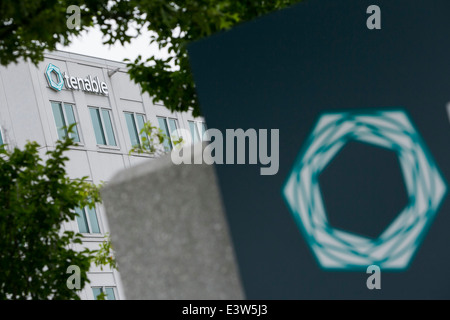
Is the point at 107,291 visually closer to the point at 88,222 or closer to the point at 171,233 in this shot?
the point at 88,222

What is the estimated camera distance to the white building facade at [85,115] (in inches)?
1351

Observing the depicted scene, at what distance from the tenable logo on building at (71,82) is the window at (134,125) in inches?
77.5

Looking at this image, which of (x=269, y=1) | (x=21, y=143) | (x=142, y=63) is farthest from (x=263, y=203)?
(x=21, y=143)

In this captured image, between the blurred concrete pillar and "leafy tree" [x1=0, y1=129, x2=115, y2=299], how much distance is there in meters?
5.19

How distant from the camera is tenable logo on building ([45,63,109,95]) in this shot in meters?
35.4

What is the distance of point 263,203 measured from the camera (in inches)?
144

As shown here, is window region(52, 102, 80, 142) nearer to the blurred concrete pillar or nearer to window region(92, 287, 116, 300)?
window region(92, 287, 116, 300)

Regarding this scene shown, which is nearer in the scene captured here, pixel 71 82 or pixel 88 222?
pixel 88 222

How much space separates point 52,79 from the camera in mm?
35438

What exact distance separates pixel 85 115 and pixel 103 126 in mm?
1336

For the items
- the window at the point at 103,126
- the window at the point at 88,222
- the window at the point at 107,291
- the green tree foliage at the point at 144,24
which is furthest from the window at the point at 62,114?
the green tree foliage at the point at 144,24

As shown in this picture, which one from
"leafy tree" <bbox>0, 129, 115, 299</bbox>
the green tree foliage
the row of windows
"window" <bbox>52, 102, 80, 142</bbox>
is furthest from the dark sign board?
"window" <bbox>52, 102, 80, 142</bbox>

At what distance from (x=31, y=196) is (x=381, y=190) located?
6410 millimetres

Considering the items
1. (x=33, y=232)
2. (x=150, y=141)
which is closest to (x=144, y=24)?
(x=33, y=232)
